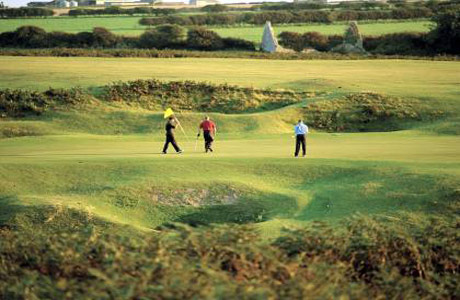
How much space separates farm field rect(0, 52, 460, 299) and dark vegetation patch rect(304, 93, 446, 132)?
0.12 meters

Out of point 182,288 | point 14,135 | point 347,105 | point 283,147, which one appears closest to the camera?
point 182,288

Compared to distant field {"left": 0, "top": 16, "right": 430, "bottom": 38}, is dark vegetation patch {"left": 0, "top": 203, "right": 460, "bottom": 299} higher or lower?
higher

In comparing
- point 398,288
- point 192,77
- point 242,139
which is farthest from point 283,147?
point 192,77

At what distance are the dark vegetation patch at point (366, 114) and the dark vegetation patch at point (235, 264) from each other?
103ft

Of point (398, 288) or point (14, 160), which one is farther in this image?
point (14, 160)

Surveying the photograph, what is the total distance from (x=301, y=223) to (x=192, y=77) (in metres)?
40.3

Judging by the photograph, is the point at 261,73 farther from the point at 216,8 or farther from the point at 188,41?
the point at 216,8

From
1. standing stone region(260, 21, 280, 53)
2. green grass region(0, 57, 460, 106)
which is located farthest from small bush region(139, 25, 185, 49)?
green grass region(0, 57, 460, 106)

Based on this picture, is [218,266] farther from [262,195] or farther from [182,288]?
[262,195]

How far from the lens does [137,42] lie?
10469 cm

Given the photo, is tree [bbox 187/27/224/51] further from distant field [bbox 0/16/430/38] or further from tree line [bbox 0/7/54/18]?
tree line [bbox 0/7/54/18]

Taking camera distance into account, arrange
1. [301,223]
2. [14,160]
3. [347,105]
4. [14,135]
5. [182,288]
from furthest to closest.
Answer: [347,105]
[14,135]
[14,160]
[301,223]
[182,288]

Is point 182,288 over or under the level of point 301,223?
over

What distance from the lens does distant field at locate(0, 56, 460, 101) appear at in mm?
60047
